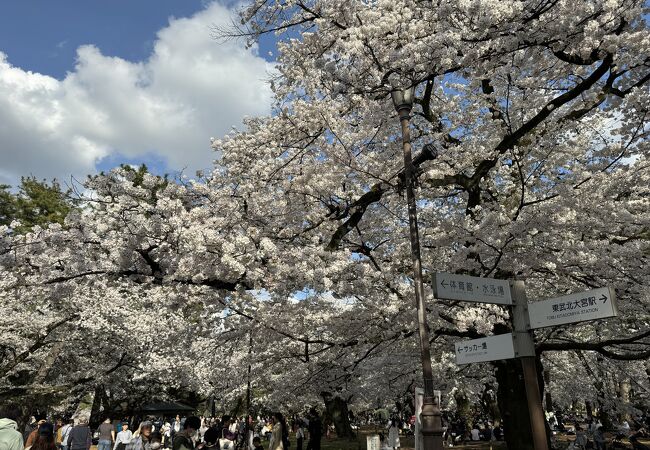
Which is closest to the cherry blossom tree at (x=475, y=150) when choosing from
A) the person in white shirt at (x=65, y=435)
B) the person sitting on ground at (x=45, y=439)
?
the person sitting on ground at (x=45, y=439)

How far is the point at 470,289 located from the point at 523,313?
749mm

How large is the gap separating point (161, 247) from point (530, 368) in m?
Answer: 8.09

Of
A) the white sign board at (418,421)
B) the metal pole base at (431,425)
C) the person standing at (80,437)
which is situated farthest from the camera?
the person standing at (80,437)

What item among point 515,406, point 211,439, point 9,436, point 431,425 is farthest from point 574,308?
point 515,406

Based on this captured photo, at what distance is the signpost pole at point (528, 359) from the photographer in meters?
5.81

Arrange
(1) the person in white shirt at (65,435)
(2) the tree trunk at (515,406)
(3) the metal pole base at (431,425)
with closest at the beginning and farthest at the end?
(3) the metal pole base at (431,425)
(2) the tree trunk at (515,406)
(1) the person in white shirt at (65,435)

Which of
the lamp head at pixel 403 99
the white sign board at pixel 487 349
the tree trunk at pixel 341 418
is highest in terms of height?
the lamp head at pixel 403 99

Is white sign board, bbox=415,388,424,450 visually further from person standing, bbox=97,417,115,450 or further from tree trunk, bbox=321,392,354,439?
tree trunk, bbox=321,392,354,439

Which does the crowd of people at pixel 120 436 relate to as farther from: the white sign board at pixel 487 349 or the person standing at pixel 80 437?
the white sign board at pixel 487 349

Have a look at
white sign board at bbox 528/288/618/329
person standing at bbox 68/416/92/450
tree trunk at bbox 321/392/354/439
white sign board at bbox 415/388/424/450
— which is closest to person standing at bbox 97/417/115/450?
person standing at bbox 68/416/92/450

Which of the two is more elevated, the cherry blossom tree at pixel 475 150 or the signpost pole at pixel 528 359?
the cherry blossom tree at pixel 475 150

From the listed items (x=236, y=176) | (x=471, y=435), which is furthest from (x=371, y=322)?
(x=471, y=435)

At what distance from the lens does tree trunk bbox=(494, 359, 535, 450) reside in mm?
11750

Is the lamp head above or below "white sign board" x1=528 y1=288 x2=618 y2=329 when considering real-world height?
above
